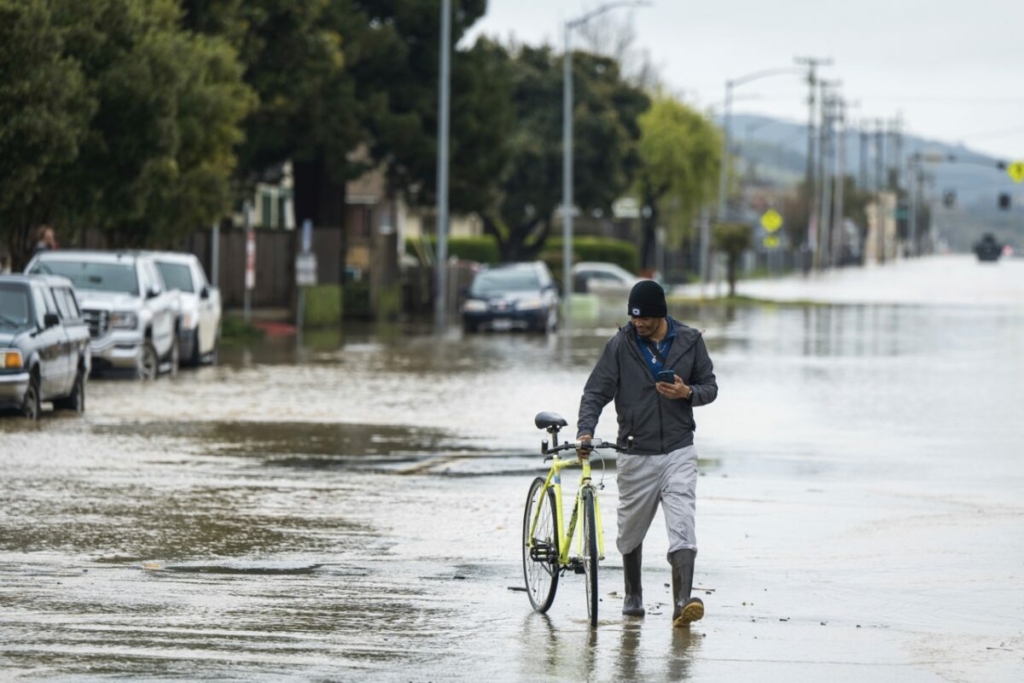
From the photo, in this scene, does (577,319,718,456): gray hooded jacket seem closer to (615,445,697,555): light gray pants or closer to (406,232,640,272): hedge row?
(615,445,697,555): light gray pants

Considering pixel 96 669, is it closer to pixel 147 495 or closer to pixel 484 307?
pixel 147 495

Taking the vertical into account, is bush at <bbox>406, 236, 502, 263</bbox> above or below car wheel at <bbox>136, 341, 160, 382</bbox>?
above

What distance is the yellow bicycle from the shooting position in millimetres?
10422

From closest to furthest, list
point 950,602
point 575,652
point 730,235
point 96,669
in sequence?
point 96,669 < point 575,652 < point 950,602 < point 730,235

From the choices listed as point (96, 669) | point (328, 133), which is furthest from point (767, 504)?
point (328, 133)

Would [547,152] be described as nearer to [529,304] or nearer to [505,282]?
[505,282]

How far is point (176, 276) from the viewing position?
109 feet

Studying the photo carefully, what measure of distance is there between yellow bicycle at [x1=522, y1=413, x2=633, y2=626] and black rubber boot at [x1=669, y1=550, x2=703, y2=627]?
1.27 ft

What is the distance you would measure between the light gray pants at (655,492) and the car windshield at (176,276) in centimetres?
2272

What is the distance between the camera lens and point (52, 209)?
109ft

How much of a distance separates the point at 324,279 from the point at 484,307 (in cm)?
707

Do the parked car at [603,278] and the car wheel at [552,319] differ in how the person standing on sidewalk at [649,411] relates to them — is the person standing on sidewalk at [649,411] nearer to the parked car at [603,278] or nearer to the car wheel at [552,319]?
the car wheel at [552,319]

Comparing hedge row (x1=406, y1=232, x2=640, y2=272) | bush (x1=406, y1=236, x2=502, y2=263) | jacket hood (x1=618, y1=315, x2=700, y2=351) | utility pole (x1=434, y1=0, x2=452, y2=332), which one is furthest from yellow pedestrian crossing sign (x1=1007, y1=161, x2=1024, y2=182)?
jacket hood (x1=618, y1=315, x2=700, y2=351)

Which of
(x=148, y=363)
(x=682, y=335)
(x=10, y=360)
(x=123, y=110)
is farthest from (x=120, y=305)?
(x=682, y=335)
